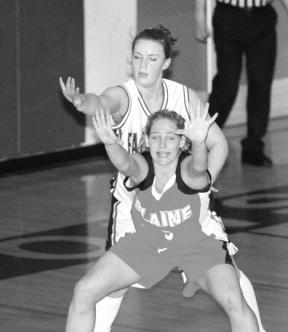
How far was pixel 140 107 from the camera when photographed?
5.55 meters

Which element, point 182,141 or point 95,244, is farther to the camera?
point 95,244

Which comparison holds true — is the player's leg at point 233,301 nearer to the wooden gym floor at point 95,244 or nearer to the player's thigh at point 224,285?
the player's thigh at point 224,285

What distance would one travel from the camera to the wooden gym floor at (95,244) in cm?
612

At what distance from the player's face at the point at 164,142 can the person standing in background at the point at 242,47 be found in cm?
475

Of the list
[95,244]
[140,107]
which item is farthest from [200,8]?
[140,107]

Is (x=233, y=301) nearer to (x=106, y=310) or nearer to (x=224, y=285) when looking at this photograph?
(x=224, y=285)

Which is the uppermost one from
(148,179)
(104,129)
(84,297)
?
(104,129)

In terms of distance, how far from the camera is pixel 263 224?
327 inches

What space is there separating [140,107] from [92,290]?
3.17 feet

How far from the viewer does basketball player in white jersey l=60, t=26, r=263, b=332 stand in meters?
5.40

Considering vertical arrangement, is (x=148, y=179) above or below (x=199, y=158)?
below

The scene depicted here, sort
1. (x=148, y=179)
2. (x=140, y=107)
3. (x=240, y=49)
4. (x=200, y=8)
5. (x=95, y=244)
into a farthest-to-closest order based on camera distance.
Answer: (x=240, y=49)
(x=200, y=8)
(x=95, y=244)
(x=140, y=107)
(x=148, y=179)

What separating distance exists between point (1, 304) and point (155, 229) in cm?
151

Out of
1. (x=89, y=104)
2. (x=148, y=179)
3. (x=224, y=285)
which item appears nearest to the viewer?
(x=224, y=285)
